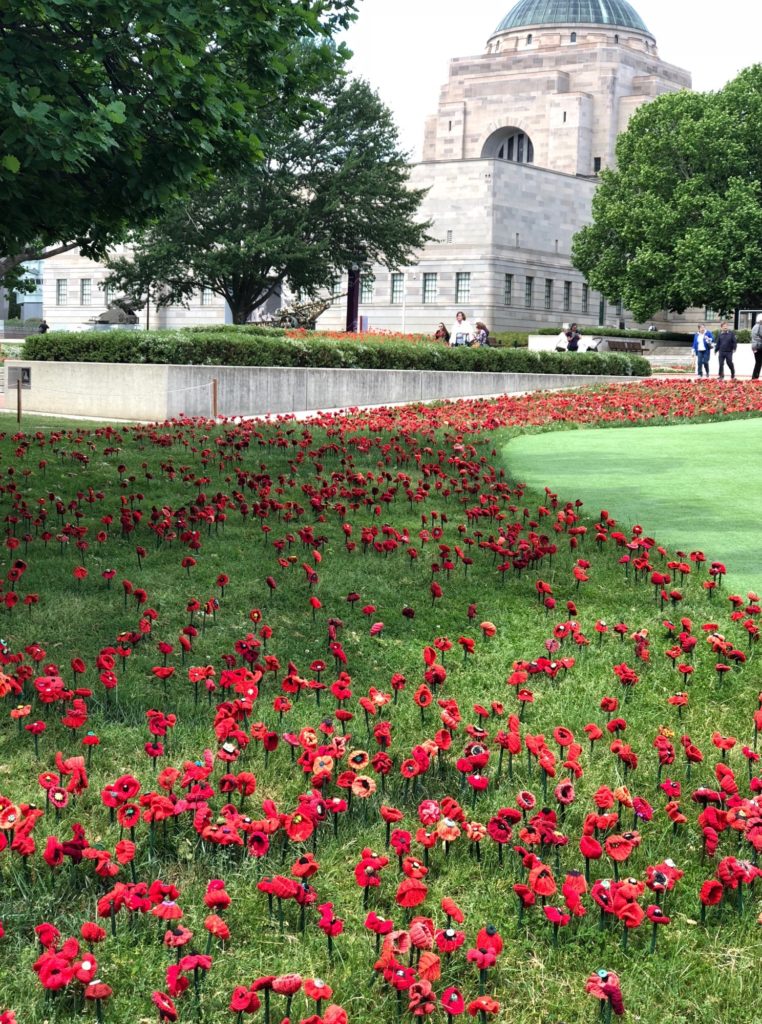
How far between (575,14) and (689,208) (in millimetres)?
48422

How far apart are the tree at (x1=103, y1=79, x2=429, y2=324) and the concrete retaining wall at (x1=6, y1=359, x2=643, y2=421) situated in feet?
60.5

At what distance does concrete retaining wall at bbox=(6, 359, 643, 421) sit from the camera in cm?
1947

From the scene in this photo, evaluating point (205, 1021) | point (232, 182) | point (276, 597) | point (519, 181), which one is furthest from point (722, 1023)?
point (519, 181)

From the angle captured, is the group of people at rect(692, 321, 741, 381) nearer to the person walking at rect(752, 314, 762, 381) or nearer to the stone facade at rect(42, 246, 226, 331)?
the person walking at rect(752, 314, 762, 381)

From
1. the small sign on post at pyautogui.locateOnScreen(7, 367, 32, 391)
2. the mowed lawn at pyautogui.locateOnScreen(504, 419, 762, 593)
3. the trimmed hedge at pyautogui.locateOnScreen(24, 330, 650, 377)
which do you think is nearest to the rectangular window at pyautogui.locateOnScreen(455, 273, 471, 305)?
the trimmed hedge at pyautogui.locateOnScreen(24, 330, 650, 377)

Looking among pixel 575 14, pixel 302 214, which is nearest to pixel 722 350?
pixel 302 214

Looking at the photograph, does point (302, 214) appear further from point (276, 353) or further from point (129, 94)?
point (129, 94)

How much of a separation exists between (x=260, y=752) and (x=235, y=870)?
902 millimetres

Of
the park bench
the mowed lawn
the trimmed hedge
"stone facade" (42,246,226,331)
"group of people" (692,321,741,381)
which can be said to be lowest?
the mowed lawn

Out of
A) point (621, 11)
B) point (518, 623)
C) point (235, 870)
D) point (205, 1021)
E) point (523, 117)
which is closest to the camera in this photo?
point (205, 1021)

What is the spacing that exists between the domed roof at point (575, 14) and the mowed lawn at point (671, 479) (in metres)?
84.7

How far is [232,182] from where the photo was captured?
41.7 m

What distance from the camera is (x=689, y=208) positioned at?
2050 inches

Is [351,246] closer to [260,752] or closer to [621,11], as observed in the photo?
[260,752]
